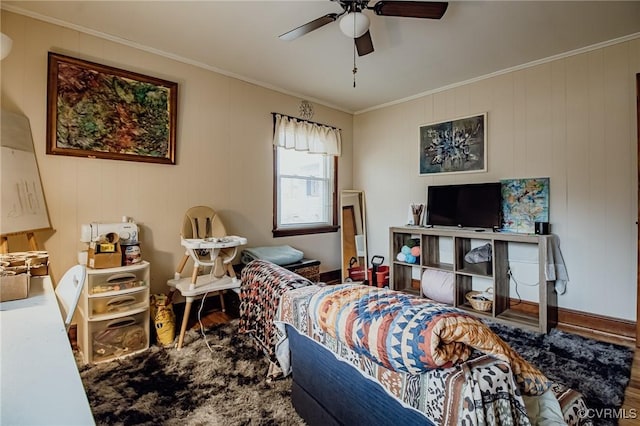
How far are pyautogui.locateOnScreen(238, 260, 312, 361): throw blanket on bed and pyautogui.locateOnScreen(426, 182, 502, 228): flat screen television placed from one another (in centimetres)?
218

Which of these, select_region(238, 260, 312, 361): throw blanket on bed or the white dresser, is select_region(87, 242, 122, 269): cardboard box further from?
select_region(238, 260, 312, 361): throw blanket on bed

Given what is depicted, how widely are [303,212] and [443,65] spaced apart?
2.39 meters

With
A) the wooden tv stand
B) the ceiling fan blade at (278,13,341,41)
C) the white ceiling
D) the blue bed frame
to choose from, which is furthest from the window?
the blue bed frame

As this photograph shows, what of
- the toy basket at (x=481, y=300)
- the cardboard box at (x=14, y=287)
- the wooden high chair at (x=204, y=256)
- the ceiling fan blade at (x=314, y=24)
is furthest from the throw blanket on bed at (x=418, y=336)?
the toy basket at (x=481, y=300)

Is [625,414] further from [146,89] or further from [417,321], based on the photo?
[146,89]

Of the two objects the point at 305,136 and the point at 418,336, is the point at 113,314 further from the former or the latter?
the point at 305,136

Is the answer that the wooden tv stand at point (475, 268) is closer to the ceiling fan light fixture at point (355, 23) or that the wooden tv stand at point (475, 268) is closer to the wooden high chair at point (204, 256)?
A: the wooden high chair at point (204, 256)

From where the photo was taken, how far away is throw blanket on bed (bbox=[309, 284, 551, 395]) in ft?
2.89

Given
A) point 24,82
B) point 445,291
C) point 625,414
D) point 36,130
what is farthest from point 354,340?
point 24,82

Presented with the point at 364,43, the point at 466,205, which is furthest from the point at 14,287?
the point at 466,205

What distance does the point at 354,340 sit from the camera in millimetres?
1069

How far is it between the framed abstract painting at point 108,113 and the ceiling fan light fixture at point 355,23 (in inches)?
72.2

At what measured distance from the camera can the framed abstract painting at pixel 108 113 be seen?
2.40m

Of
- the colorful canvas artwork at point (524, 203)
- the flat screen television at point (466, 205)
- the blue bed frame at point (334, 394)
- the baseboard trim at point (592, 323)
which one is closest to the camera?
the blue bed frame at point (334, 394)
